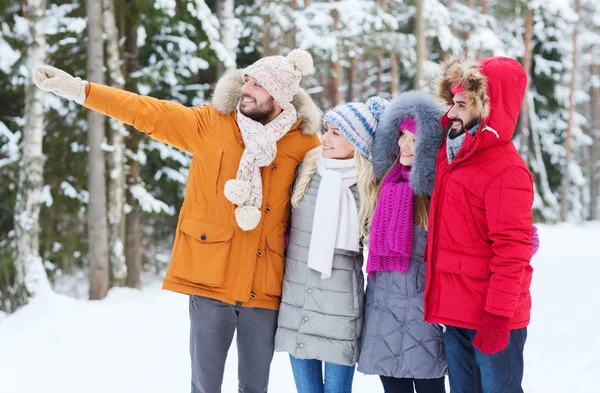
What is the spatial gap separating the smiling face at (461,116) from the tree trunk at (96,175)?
6.37 meters

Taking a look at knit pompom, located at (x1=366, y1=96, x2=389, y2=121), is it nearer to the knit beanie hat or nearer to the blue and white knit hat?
the blue and white knit hat

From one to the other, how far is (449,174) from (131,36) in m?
8.56

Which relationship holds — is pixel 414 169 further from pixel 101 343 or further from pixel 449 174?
pixel 101 343

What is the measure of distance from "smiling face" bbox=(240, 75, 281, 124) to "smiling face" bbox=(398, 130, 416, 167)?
80 cm

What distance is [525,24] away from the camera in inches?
699

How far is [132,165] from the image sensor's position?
951cm

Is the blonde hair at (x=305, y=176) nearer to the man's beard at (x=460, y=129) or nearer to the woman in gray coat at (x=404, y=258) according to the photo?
the woman in gray coat at (x=404, y=258)

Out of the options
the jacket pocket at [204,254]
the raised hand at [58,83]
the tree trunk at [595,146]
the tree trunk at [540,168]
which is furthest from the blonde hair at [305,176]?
the tree trunk at [595,146]

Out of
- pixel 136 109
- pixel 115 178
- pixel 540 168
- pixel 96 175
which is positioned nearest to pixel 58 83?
pixel 136 109

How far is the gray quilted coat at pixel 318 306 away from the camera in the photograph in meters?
3.08

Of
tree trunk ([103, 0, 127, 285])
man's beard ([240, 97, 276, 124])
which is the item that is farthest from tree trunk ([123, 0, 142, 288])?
man's beard ([240, 97, 276, 124])

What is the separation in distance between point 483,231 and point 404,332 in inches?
28.9

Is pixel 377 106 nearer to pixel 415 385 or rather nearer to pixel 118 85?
pixel 415 385

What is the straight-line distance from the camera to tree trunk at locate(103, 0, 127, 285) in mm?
8180
